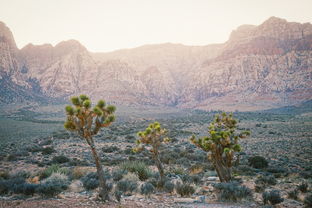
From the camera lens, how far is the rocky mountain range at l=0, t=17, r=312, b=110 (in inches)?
3762

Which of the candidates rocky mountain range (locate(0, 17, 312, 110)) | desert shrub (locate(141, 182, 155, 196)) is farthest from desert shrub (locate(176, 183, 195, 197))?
rocky mountain range (locate(0, 17, 312, 110))

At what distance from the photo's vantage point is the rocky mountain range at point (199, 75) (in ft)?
314

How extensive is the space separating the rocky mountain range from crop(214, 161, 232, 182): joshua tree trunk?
8832cm

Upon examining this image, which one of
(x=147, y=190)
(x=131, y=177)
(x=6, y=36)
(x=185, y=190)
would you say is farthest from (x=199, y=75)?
(x=147, y=190)

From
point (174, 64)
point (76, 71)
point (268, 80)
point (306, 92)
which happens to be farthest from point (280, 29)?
point (76, 71)

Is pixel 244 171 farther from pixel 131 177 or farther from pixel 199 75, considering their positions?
pixel 199 75

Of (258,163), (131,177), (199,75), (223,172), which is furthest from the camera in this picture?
(199,75)

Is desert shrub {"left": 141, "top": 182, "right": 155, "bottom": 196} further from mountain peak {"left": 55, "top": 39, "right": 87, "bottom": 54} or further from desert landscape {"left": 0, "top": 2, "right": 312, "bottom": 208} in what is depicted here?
mountain peak {"left": 55, "top": 39, "right": 87, "bottom": 54}

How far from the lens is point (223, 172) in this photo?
369 inches

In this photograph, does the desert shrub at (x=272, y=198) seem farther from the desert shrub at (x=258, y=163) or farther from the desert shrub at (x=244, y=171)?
the desert shrub at (x=258, y=163)

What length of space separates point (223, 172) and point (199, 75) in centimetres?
12606

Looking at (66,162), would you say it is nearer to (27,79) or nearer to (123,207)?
(123,207)

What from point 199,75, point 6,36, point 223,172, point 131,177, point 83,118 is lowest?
point 131,177

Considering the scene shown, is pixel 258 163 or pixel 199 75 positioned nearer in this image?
pixel 258 163
